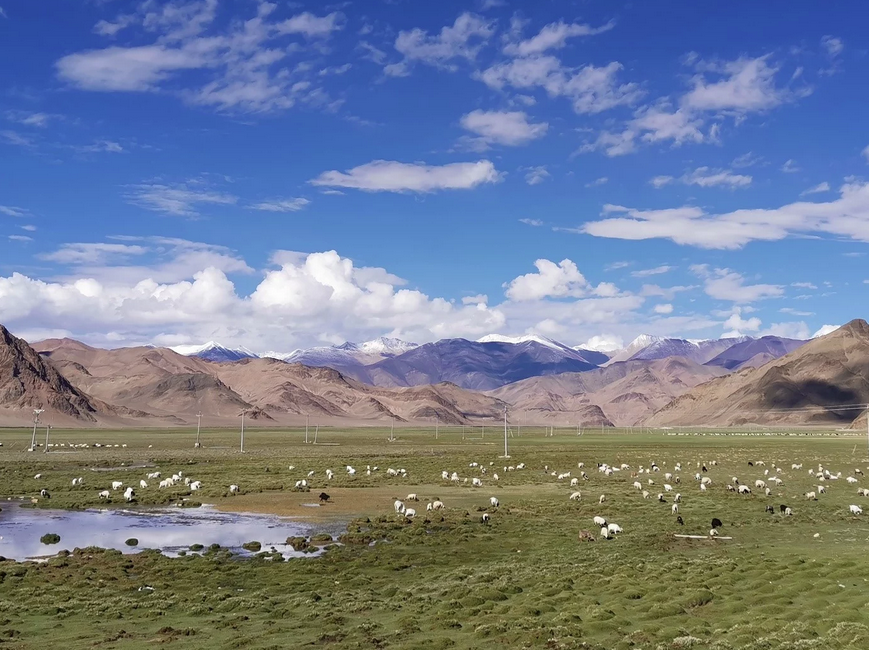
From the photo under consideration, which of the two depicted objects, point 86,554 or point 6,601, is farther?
point 86,554

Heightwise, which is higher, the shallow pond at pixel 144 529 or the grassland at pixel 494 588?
the grassland at pixel 494 588

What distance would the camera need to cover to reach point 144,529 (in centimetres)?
3575

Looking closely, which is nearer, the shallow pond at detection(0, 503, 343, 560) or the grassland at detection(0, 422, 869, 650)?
the grassland at detection(0, 422, 869, 650)

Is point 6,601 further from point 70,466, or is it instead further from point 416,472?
point 70,466

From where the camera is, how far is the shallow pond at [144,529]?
30.7m

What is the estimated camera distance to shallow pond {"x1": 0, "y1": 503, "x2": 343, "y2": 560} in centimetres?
3066

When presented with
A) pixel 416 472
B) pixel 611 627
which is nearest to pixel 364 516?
pixel 611 627

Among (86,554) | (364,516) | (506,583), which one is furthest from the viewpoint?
(364,516)

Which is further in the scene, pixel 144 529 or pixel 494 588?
pixel 144 529

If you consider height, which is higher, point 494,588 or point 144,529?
point 494,588

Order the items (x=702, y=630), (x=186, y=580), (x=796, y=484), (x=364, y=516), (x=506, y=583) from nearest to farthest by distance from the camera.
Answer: (x=702, y=630), (x=506, y=583), (x=186, y=580), (x=364, y=516), (x=796, y=484)

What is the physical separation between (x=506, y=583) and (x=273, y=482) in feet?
130

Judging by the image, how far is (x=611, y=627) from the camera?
17.9 metres

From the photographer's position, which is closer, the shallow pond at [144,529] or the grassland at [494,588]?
the grassland at [494,588]
